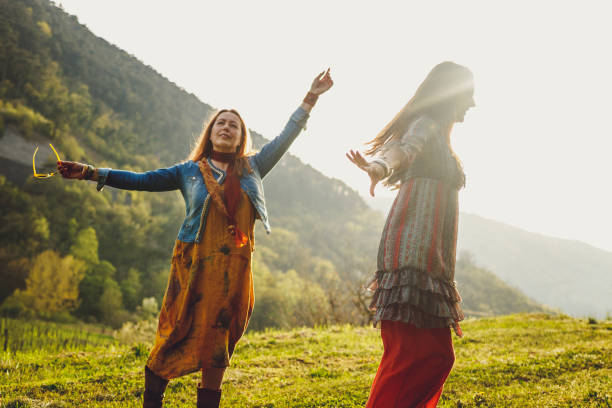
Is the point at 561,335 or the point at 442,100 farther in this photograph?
the point at 561,335

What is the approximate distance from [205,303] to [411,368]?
1.22 meters

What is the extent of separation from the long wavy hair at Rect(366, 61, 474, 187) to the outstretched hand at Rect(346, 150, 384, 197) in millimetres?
575

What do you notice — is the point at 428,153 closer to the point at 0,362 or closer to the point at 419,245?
the point at 419,245

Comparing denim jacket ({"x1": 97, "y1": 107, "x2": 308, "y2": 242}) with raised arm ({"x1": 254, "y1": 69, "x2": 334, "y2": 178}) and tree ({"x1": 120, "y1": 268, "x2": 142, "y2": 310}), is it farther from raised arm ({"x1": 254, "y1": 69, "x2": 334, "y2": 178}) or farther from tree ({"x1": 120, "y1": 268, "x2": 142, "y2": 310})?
tree ({"x1": 120, "y1": 268, "x2": 142, "y2": 310})

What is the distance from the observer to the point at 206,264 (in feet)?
7.82

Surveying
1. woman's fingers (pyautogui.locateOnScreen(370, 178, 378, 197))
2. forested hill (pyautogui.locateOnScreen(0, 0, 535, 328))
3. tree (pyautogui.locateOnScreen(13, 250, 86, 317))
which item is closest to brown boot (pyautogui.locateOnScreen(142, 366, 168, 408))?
woman's fingers (pyautogui.locateOnScreen(370, 178, 378, 197))

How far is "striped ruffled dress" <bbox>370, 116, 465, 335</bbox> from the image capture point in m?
1.95

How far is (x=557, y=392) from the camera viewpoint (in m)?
3.80

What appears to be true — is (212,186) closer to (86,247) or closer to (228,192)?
(228,192)

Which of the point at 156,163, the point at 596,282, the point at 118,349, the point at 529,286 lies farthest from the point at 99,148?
the point at 596,282

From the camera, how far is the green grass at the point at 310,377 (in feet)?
11.8

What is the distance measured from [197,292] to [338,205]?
12829 cm

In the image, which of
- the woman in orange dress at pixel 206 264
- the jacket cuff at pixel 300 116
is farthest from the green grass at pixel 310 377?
the jacket cuff at pixel 300 116

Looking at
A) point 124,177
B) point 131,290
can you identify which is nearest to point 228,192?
point 124,177
